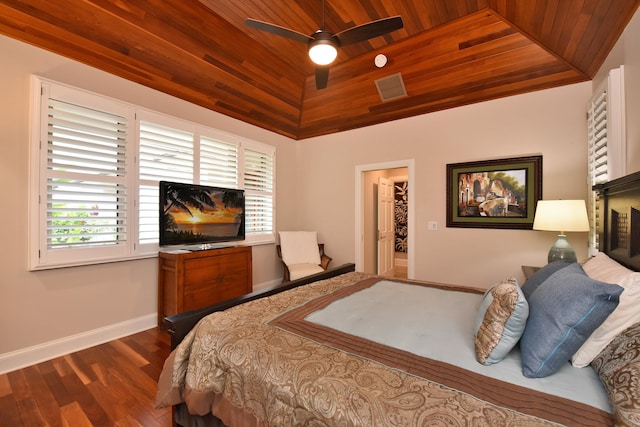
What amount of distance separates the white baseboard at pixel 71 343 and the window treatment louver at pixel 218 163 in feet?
5.83

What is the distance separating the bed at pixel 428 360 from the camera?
84cm

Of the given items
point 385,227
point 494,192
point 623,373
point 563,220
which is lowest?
point 623,373

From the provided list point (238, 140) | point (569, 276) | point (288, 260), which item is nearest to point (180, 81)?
point (238, 140)

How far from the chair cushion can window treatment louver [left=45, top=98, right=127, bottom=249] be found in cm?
206

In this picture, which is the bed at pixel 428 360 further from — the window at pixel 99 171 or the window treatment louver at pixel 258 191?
the window treatment louver at pixel 258 191

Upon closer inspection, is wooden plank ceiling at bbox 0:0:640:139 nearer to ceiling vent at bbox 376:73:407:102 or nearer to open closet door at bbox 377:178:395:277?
ceiling vent at bbox 376:73:407:102

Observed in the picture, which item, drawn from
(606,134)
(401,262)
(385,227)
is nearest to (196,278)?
(385,227)

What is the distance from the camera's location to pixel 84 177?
2.54 meters

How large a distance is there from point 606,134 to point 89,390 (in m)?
4.46

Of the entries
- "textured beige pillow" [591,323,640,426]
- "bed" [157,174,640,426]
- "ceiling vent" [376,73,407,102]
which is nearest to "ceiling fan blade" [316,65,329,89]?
"ceiling vent" [376,73,407,102]

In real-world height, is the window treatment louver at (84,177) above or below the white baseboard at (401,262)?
above

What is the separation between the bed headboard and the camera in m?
1.52

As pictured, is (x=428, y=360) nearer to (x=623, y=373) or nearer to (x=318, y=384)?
(x=318, y=384)

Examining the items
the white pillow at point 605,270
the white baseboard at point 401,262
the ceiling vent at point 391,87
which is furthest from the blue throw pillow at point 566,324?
the white baseboard at point 401,262
